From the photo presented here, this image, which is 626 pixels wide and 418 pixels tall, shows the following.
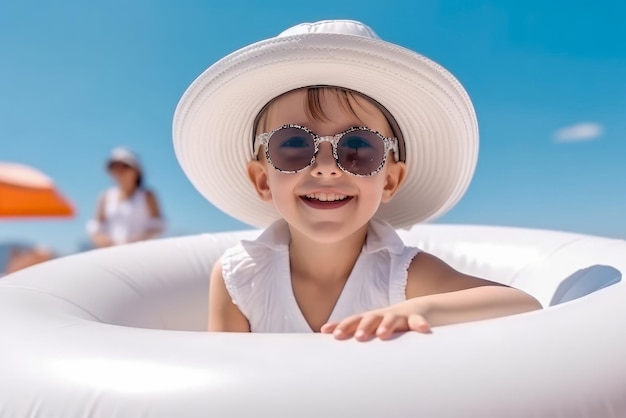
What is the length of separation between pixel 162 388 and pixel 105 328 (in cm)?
30

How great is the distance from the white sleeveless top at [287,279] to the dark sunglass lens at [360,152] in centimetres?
33

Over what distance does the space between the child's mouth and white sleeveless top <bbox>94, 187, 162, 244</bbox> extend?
3213 millimetres

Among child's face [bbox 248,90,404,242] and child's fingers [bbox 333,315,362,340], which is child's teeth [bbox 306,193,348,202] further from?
child's fingers [bbox 333,315,362,340]

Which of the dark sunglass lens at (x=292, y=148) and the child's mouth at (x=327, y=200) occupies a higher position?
the dark sunglass lens at (x=292, y=148)

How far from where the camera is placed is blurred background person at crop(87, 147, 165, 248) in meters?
4.69

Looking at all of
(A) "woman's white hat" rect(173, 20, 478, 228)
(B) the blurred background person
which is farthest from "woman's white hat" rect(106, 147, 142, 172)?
(A) "woman's white hat" rect(173, 20, 478, 228)

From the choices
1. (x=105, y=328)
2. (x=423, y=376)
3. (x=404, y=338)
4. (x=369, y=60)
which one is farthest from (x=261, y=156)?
(x=423, y=376)

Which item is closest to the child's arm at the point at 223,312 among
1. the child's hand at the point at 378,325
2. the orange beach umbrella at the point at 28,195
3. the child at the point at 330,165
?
the child at the point at 330,165

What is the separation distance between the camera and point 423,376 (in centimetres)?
94

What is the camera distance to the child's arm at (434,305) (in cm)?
111

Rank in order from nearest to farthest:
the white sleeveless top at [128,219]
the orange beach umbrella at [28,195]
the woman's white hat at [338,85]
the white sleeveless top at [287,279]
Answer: the woman's white hat at [338,85] → the white sleeveless top at [287,279] → the white sleeveless top at [128,219] → the orange beach umbrella at [28,195]

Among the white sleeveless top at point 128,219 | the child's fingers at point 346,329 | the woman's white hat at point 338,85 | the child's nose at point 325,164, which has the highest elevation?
the white sleeveless top at point 128,219

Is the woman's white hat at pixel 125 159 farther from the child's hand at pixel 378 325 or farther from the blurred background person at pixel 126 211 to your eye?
the child's hand at pixel 378 325

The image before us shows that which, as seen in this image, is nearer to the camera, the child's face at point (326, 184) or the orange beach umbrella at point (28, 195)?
the child's face at point (326, 184)
